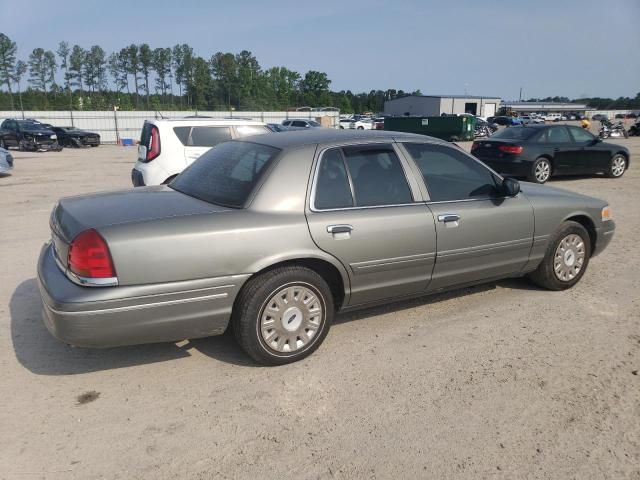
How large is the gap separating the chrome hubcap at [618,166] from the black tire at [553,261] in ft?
34.2

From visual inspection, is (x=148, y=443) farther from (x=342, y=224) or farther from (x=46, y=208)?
(x=46, y=208)

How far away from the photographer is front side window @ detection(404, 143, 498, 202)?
4242mm

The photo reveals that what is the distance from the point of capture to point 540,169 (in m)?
12.4

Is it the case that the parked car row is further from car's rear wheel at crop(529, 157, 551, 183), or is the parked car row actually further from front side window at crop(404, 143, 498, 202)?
front side window at crop(404, 143, 498, 202)

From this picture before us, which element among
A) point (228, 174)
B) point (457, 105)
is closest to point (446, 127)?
point (228, 174)

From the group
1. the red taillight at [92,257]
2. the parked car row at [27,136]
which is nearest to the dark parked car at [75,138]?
the parked car row at [27,136]

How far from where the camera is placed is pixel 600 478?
2557 mm

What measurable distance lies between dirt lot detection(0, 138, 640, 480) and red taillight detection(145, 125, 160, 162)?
409 centimetres

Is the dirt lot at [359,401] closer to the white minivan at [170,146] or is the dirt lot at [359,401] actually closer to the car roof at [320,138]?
the car roof at [320,138]

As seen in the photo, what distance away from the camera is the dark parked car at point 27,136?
86.1ft

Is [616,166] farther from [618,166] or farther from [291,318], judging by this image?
[291,318]

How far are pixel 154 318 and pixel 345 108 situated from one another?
101925mm

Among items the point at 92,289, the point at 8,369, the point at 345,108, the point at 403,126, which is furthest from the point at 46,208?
the point at 345,108

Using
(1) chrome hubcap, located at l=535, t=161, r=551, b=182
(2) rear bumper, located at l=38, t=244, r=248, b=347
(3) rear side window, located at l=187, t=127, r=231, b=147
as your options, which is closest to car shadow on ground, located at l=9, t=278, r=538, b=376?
(2) rear bumper, located at l=38, t=244, r=248, b=347
